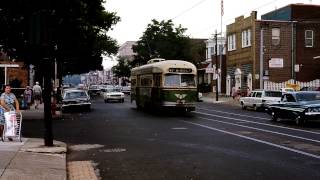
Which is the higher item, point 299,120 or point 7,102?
point 7,102

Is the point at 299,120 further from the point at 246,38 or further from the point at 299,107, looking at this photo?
the point at 246,38

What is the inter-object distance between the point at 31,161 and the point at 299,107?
49.3ft

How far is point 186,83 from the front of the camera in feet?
110

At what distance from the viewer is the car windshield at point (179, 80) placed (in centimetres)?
3341

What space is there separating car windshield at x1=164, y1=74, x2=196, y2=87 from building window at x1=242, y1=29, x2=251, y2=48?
1132 inches

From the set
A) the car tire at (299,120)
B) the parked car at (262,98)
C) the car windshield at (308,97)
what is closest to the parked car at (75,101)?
the parked car at (262,98)

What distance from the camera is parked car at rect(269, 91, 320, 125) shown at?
24969mm

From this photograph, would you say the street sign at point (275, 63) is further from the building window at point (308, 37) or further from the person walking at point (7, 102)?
the person walking at point (7, 102)

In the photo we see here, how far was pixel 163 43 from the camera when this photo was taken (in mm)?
90000


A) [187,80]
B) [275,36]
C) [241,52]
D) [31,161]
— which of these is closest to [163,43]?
[241,52]

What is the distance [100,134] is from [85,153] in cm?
558

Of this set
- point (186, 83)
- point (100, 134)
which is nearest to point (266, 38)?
point (186, 83)

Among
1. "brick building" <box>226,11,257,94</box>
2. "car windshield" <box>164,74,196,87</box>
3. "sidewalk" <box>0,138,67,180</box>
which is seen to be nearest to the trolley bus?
"car windshield" <box>164,74,196,87</box>

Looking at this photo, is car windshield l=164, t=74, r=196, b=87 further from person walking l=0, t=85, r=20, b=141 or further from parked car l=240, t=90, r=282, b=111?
person walking l=0, t=85, r=20, b=141
